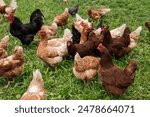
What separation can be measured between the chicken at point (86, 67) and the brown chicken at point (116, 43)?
918 mm

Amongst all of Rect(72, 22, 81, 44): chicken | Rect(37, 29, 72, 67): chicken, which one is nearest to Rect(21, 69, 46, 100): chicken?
Rect(37, 29, 72, 67): chicken

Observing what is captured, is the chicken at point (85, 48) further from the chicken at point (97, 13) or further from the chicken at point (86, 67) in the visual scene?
the chicken at point (97, 13)

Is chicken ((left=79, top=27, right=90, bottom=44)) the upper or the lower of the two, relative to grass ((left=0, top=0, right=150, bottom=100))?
upper

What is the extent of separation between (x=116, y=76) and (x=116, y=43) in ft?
5.33

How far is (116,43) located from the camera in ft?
25.0

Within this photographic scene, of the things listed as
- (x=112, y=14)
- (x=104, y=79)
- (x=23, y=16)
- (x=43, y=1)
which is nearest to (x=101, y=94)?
(x=104, y=79)

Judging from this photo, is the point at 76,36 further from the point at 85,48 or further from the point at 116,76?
the point at 116,76

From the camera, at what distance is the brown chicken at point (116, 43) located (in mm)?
7583

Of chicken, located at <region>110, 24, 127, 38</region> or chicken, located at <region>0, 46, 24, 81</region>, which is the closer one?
chicken, located at <region>0, 46, 24, 81</region>

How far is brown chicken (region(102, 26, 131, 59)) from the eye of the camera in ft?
24.9

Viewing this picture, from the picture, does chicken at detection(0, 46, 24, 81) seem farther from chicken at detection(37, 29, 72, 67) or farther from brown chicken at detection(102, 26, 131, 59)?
brown chicken at detection(102, 26, 131, 59)

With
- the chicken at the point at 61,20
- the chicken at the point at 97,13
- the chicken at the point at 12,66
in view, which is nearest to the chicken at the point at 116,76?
the chicken at the point at 12,66

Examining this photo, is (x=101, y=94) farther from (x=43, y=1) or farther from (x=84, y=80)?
(x=43, y=1)

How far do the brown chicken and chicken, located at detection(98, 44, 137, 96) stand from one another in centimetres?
118
